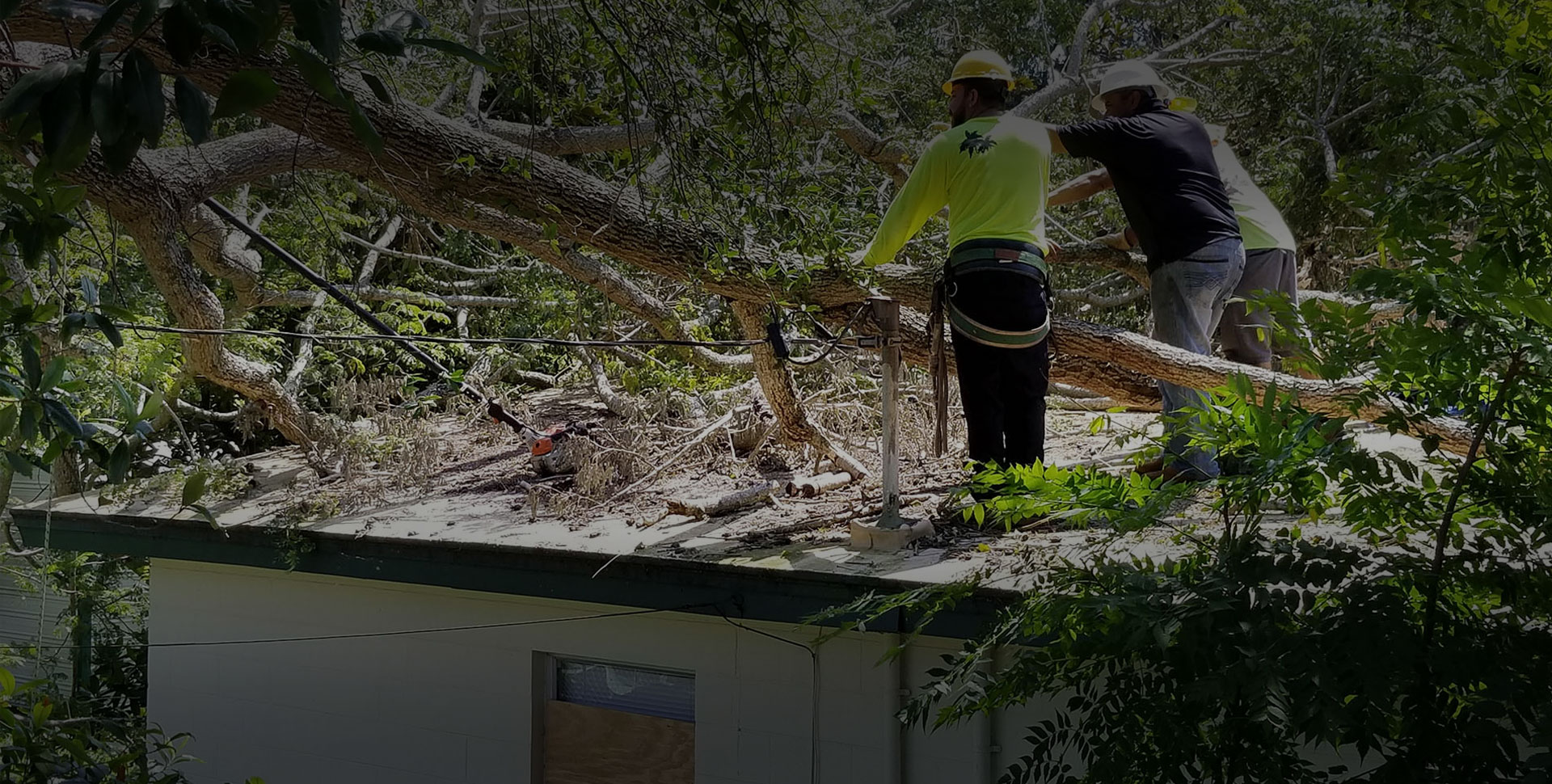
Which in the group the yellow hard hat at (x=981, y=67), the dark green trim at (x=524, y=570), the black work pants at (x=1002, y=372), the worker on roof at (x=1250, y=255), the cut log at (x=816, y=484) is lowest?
the dark green trim at (x=524, y=570)

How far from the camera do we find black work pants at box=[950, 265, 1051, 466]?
4.69 m

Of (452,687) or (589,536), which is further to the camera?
(452,687)

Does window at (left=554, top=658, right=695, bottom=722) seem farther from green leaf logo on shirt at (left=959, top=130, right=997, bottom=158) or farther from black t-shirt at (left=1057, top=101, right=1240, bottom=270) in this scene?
black t-shirt at (left=1057, top=101, right=1240, bottom=270)

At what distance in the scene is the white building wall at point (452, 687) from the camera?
4324 mm

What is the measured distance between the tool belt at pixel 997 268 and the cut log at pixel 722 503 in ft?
4.14

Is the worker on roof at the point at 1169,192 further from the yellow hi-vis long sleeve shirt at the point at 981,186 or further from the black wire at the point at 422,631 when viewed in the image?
the black wire at the point at 422,631

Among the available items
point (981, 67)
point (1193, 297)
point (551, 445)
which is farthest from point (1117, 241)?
point (551, 445)

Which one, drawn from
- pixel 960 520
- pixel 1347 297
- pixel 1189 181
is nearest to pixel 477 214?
pixel 960 520

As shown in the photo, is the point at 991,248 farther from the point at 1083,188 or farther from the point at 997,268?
the point at 1083,188

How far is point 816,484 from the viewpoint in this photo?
5602 millimetres

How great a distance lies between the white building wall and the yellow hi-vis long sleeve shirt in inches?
62.5

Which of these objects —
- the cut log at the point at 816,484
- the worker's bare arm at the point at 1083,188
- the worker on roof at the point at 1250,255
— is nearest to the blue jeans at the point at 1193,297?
the worker on roof at the point at 1250,255

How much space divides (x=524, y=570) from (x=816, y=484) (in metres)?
1.43

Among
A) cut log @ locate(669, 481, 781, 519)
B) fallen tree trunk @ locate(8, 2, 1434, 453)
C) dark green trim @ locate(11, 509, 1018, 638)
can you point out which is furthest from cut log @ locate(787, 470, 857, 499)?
dark green trim @ locate(11, 509, 1018, 638)
